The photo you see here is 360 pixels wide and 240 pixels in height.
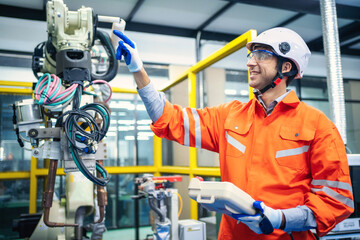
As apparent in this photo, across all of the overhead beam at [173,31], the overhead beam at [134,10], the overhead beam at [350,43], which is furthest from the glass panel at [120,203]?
the overhead beam at [350,43]

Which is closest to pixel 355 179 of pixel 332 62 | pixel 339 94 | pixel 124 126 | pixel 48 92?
pixel 339 94

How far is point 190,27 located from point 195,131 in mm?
4742

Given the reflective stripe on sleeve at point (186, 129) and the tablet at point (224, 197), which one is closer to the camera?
the tablet at point (224, 197)

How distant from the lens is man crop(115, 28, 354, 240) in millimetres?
1369

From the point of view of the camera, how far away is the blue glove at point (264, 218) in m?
1.27

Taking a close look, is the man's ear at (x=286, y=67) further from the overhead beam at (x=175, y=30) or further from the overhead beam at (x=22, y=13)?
the overhead beam at (x=22, y=13)

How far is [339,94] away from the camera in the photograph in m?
2.81

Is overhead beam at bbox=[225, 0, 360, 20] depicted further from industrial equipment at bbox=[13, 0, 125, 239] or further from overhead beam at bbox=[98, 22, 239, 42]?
industrial equipment at bbox=[13, 0, 125, 239]

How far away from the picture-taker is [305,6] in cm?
443

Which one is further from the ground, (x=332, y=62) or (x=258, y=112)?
(x=332, y=62)

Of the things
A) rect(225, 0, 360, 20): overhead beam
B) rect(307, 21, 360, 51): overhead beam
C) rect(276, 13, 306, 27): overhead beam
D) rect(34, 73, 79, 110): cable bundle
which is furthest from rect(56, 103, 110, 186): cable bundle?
rect(307, 21, 360, 51): overhead beam

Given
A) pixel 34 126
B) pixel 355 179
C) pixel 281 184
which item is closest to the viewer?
pixel 281 184

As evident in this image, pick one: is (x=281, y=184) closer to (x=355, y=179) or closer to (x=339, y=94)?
(x=355, y=179)

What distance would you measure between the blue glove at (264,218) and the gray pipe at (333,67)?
171cm
